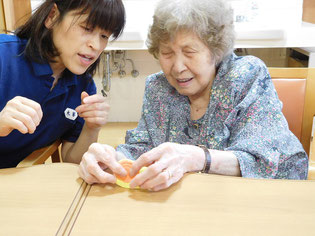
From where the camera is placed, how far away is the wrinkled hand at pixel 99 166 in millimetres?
832

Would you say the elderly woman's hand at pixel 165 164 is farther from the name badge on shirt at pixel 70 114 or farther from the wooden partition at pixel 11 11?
the wooden partition at pixel 11 11

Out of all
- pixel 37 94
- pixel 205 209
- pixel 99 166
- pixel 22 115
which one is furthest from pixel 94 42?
pixel 205 209

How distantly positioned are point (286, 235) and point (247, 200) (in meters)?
0.14

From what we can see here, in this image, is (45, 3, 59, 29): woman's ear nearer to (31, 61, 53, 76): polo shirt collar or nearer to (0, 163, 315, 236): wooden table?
(31, 61, 53, 76): polo shirt collar

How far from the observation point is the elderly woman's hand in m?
0.80

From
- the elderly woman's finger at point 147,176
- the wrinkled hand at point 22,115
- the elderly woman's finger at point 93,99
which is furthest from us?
the elderly woman's finger at point 93,99

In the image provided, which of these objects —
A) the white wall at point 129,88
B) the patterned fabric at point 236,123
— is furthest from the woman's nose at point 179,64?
the white wall at point 129,88

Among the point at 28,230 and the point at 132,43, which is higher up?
the point at 132,43

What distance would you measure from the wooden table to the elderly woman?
141 mm

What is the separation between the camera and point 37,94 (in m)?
1.27

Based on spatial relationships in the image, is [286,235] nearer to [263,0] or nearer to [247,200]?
[247,200]

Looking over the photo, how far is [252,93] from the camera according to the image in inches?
44.7

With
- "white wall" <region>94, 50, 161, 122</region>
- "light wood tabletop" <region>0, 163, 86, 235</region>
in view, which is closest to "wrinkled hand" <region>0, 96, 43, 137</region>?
"light wood tabletop" <region>0, 163, 86, 235</region>

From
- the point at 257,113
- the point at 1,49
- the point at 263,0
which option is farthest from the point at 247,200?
the point at 263,0
